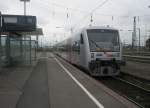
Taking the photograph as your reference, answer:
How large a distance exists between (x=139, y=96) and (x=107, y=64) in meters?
5.72

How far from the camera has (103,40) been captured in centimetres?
1934

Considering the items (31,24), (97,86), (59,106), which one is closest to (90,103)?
(59,106)

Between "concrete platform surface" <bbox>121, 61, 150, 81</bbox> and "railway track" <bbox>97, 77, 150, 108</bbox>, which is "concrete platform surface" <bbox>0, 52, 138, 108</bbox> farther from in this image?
"concrete platform surface" <bbox>121, 61, 150, 81</bbox>

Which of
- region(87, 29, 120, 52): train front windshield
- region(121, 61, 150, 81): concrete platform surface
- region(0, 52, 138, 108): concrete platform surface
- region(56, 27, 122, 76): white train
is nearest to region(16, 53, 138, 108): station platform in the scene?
region(0, 52, 138, 108): concrete platform surface

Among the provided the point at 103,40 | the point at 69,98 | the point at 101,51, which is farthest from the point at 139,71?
the point at 69,98

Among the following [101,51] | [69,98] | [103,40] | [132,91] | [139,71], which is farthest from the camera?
[139,71]

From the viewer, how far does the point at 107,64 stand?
61.5 ft

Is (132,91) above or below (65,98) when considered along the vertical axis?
below

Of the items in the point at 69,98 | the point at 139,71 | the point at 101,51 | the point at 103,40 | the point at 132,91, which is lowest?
the point at 132,91

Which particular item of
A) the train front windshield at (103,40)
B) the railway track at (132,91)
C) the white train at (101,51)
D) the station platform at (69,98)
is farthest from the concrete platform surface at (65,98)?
the train front windshield at (103,40)

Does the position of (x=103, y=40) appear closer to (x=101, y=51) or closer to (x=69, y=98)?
(x=101, y=51)

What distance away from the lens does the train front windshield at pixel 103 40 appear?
62.5 feet

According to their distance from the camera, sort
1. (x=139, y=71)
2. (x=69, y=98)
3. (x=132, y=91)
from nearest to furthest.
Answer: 1. (x=69, y=98)
2. (x=132, y=91)
3. (x=139, y=71)

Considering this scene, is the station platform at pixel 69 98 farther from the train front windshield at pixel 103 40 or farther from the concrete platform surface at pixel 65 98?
the train front windshield at pixel 103 40
